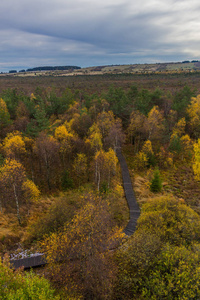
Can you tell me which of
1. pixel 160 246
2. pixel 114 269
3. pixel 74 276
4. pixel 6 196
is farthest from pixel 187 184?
pixel 6 196

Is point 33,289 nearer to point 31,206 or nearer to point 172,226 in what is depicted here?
point 172,226

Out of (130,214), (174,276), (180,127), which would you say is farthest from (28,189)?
(180,127)

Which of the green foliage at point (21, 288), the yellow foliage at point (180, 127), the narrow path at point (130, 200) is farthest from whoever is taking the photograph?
the yellow foliage at point (180, 127)

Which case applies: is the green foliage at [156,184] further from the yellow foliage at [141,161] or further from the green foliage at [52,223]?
the green foliage at [52,223]

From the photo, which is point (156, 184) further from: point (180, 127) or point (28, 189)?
point (28, 189)

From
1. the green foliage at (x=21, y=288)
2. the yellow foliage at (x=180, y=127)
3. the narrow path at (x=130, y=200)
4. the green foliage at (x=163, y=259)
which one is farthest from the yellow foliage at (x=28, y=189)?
the yellow foliage at (x=180, y=127)

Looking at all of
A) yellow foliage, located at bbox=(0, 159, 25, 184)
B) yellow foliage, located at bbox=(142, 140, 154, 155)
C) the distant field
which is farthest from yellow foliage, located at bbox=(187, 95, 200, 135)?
yellow foliage, located at bbox=(0, 159, 25, 184)

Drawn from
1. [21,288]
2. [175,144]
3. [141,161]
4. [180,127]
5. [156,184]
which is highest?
[180,127]

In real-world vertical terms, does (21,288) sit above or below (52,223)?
above

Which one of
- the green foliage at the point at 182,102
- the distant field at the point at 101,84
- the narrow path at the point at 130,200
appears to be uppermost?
the distant field at the point at 101,84
